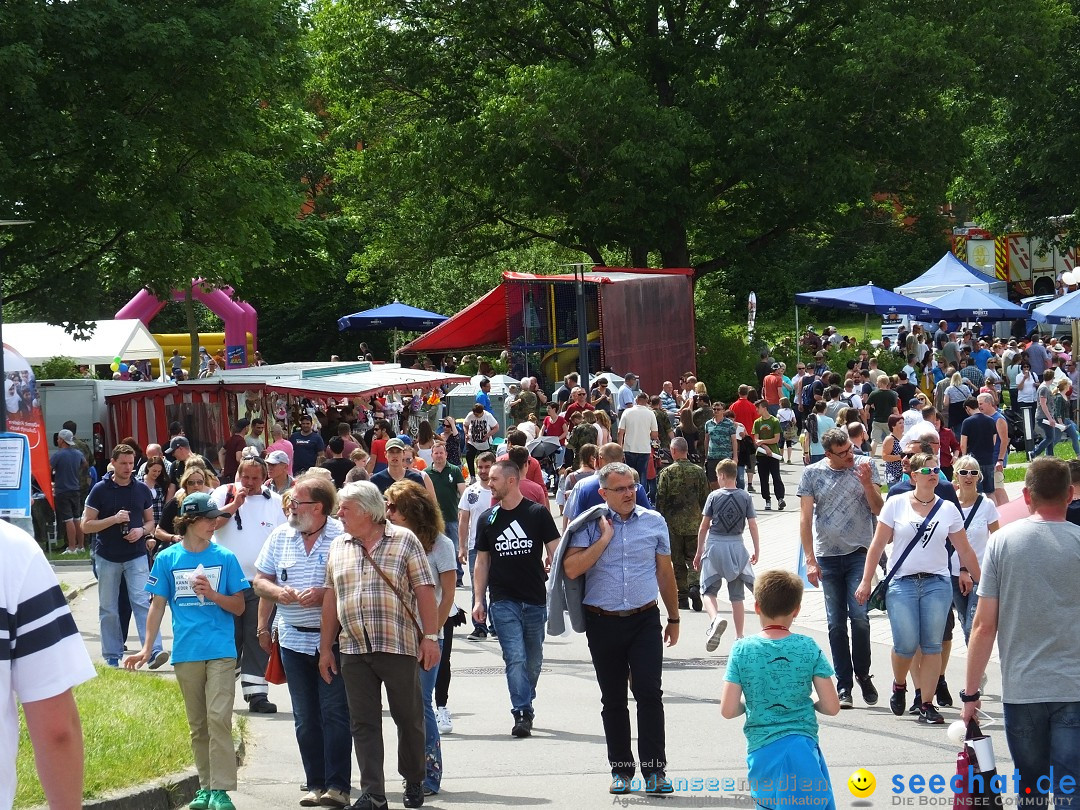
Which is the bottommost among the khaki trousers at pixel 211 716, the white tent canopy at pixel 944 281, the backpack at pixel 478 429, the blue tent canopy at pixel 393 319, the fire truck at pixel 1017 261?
the khaki trousers at pixel 211 716

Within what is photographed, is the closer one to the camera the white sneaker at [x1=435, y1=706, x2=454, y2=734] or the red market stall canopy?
the white sneaker at [x1=435, y1=706, x2=454, y2=734]

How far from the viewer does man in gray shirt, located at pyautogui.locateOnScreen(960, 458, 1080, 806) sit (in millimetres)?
5406

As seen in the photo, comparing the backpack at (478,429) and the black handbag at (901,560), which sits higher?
the backpack at (478,429)

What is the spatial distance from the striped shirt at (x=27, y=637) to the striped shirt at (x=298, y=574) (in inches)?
156

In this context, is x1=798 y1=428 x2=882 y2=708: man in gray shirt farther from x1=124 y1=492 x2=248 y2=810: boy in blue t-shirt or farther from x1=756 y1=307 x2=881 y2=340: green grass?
x1=756 y1=307 x2=881 y2=340: green grass

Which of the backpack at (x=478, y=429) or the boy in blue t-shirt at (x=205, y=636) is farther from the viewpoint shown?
the backpack at (x=478, y=429)

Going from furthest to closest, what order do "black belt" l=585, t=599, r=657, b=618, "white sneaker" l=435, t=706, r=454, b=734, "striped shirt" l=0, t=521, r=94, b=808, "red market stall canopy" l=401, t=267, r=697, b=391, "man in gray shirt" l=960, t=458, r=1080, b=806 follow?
"red market stall canopy" l=401, t=267, r=697, b=391
"white sneaker" l=435, t=706, r=454, b=734
"black belt" l=585, t=599, r=657, b=618
"man in gray shirt" l=960, t=458, r=1080, b=806
"striped shirt" l=0, t=521, r=94, b=808

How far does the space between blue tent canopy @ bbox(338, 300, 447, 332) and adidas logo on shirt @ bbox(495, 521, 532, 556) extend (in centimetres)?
3134

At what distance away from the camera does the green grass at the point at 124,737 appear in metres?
7.32

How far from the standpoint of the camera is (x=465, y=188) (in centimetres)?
3681

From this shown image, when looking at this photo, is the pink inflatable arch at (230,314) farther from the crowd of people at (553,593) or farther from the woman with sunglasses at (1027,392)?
the crowd of people at (553,593)

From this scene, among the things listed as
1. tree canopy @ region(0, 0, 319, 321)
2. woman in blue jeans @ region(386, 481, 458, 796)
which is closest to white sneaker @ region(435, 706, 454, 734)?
woman in blue jeans @ region(386, 481, 458, 796)

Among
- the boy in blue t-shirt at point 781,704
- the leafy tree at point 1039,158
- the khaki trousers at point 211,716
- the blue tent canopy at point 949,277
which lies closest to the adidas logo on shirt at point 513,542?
the khaki trousers at point 211,716

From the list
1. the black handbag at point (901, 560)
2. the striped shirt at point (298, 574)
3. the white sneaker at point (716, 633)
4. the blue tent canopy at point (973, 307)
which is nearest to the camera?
the striped shirt at point (298, 574)
